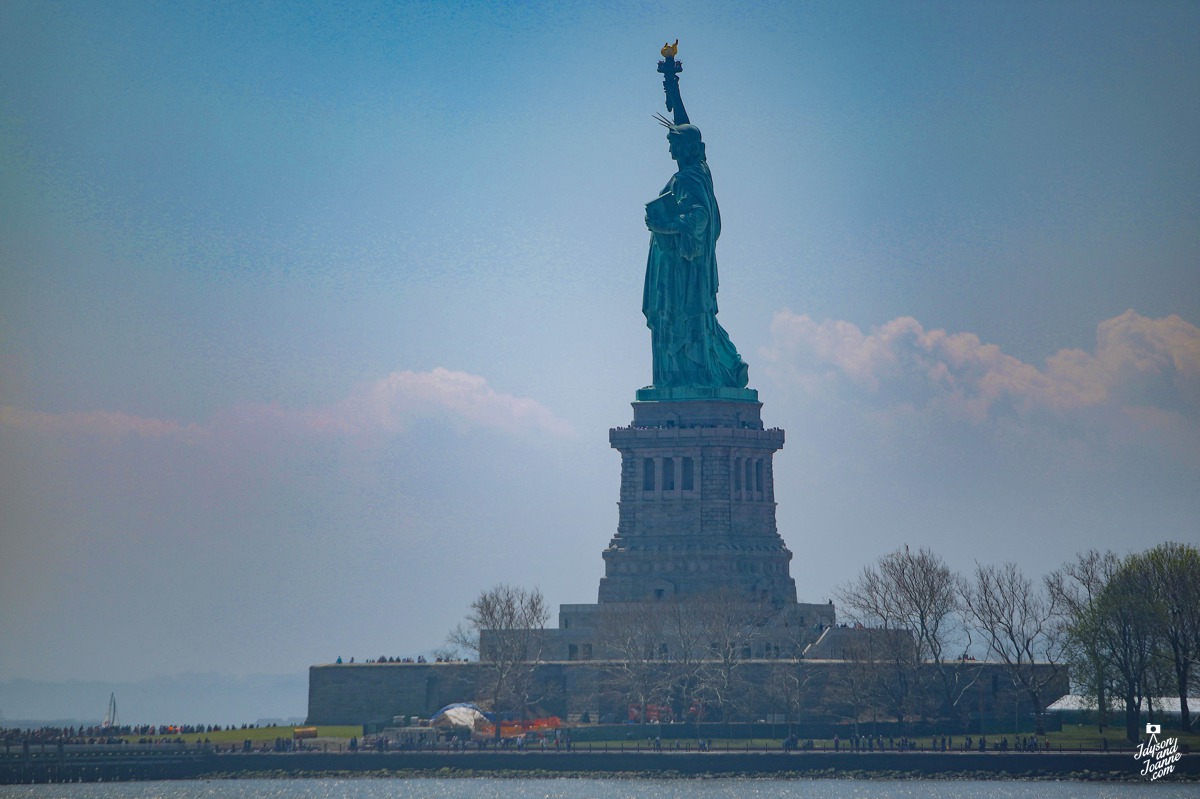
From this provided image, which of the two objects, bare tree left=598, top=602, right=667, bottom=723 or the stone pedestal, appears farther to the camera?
the stone pedestal

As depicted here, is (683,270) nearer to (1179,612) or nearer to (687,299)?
(687,299)

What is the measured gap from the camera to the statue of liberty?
11875 cm

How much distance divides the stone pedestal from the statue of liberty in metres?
2.40

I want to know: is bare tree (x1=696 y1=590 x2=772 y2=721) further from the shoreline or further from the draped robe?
the draped robe

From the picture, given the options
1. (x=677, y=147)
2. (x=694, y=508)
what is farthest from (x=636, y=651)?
(x=677, y=147)

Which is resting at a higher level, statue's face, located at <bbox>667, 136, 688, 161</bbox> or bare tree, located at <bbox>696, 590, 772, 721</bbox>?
statue's face, located at <bbox>667, 136, 688, 161</bbox>

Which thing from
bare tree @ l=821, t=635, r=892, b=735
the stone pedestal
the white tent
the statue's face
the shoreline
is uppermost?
the statue's face

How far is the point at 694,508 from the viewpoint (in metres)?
117

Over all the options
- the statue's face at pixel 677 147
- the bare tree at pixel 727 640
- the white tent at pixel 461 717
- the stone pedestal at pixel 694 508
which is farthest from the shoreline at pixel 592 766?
the statue's face at pixel 677 147

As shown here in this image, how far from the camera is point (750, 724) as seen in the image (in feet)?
327
